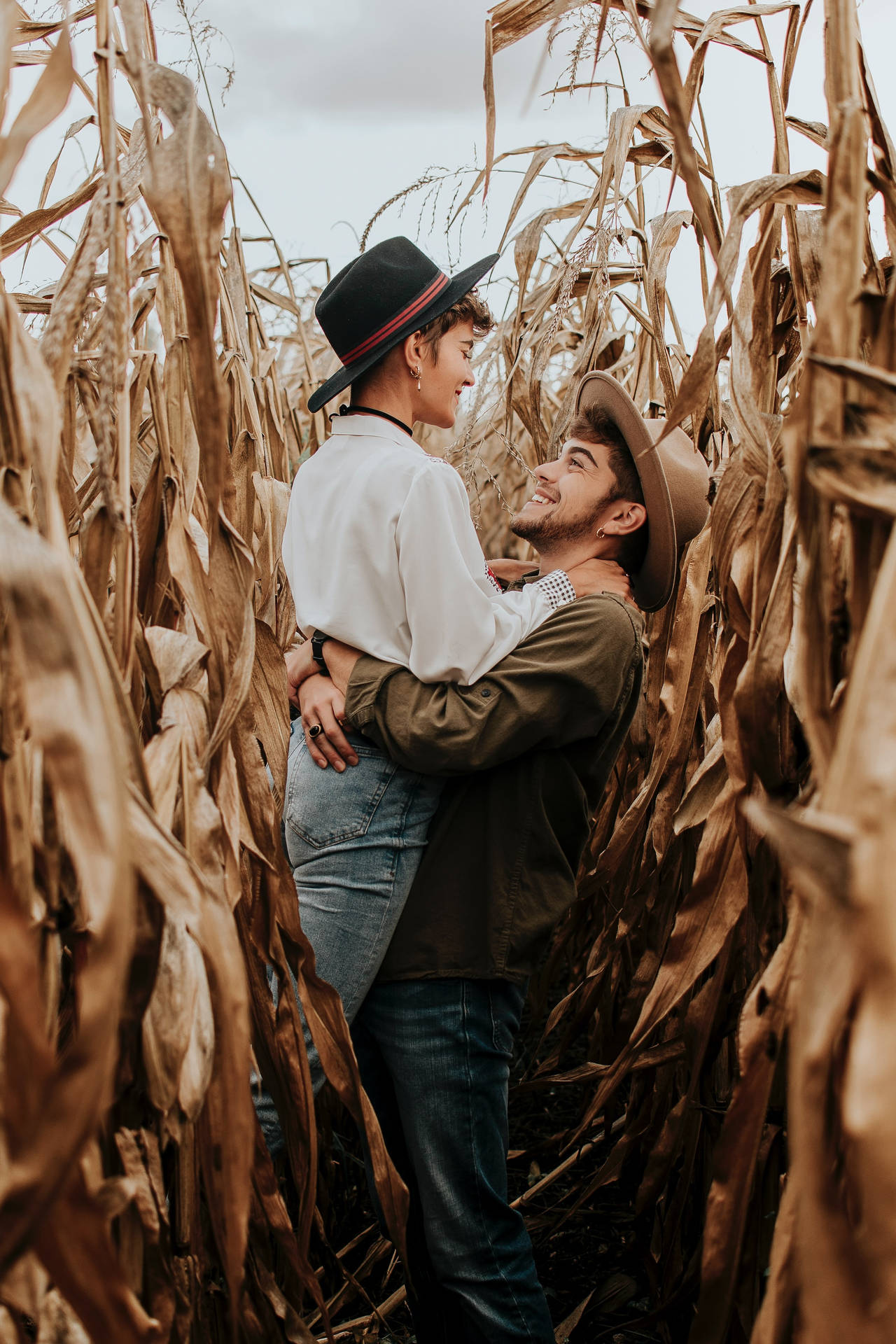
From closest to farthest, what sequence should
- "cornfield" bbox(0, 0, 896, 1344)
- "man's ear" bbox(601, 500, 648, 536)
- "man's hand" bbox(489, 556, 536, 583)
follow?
"cornfield" bbox(0, 0, 896, 1344) < "man's ear" bbox(601, 500, 648, 536) < "man's hand" bbox(489, 556, 536, 583)

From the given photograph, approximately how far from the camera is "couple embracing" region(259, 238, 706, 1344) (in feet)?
3.38

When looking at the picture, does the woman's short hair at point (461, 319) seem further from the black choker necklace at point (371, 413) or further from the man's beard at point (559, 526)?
the man's beard at point (559, 526)

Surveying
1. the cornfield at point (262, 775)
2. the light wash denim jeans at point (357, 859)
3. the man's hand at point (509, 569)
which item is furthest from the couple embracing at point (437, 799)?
the man's hand at point (509, 569)

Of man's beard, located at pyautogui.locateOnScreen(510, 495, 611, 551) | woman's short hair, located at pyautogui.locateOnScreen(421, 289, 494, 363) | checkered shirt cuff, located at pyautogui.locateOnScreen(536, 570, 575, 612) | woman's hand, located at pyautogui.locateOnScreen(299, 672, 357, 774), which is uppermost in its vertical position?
woman's short hair, located at pyautogui.locateOnScreen(421, 289, 494, 363)

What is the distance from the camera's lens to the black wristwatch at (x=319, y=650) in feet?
3.75

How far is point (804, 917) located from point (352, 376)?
0.86m

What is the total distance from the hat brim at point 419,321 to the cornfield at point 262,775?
0.12m

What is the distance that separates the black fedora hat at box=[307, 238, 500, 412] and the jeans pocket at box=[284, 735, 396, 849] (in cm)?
45

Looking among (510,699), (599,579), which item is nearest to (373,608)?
(510,699)

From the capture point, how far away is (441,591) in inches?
39.7

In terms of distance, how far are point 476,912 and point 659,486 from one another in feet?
1.76

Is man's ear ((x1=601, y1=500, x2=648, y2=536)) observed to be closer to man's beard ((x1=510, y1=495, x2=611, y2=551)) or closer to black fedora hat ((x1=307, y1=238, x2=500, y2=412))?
man's beard ((x1=510, y1=495, x2=611, y2=551))

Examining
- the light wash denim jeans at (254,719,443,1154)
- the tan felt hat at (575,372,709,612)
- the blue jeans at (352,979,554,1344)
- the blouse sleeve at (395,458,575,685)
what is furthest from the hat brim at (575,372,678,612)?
the blue jeans at (352,979,554,1344)

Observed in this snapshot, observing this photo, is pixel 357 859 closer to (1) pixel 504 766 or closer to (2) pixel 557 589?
(1) pixel 504 766
